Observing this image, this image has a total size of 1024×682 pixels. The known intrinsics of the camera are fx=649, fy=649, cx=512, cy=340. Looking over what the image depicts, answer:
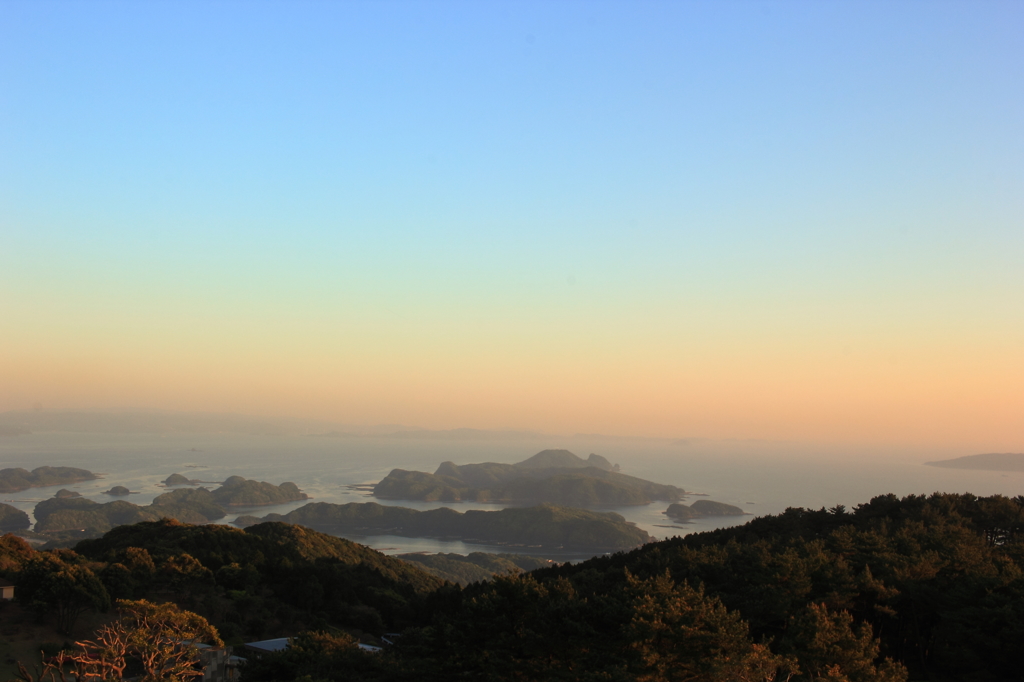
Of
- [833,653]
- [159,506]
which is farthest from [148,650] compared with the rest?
[159,506]

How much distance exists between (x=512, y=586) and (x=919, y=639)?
13074 mm

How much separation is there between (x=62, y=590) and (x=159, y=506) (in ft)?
460

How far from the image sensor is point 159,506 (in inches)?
5807

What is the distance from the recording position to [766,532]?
40.0 metres

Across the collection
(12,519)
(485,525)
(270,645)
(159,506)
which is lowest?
(485,525)

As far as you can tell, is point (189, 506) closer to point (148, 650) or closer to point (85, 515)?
point (85, 515)

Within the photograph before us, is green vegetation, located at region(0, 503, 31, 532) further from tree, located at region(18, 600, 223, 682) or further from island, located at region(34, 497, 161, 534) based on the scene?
tree, located at region(18, 600, 223, 682)

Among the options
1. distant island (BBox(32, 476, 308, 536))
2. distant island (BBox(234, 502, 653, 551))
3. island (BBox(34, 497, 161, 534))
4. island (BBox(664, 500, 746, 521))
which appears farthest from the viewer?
island (BBox(664, 500, 746, 521))

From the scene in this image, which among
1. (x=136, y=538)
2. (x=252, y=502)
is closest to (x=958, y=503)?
(x=136, y=538)

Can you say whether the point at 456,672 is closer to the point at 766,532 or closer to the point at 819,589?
the point at 819,589

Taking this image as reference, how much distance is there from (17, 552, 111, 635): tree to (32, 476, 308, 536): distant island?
275ft

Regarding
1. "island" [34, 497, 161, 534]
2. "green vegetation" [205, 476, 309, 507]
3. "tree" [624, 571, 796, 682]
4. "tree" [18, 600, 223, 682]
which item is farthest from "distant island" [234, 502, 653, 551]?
"tree" [624, 571, 796, 682]

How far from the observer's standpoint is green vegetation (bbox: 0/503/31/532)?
125750mm

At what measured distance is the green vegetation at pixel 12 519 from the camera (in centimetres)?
12575
